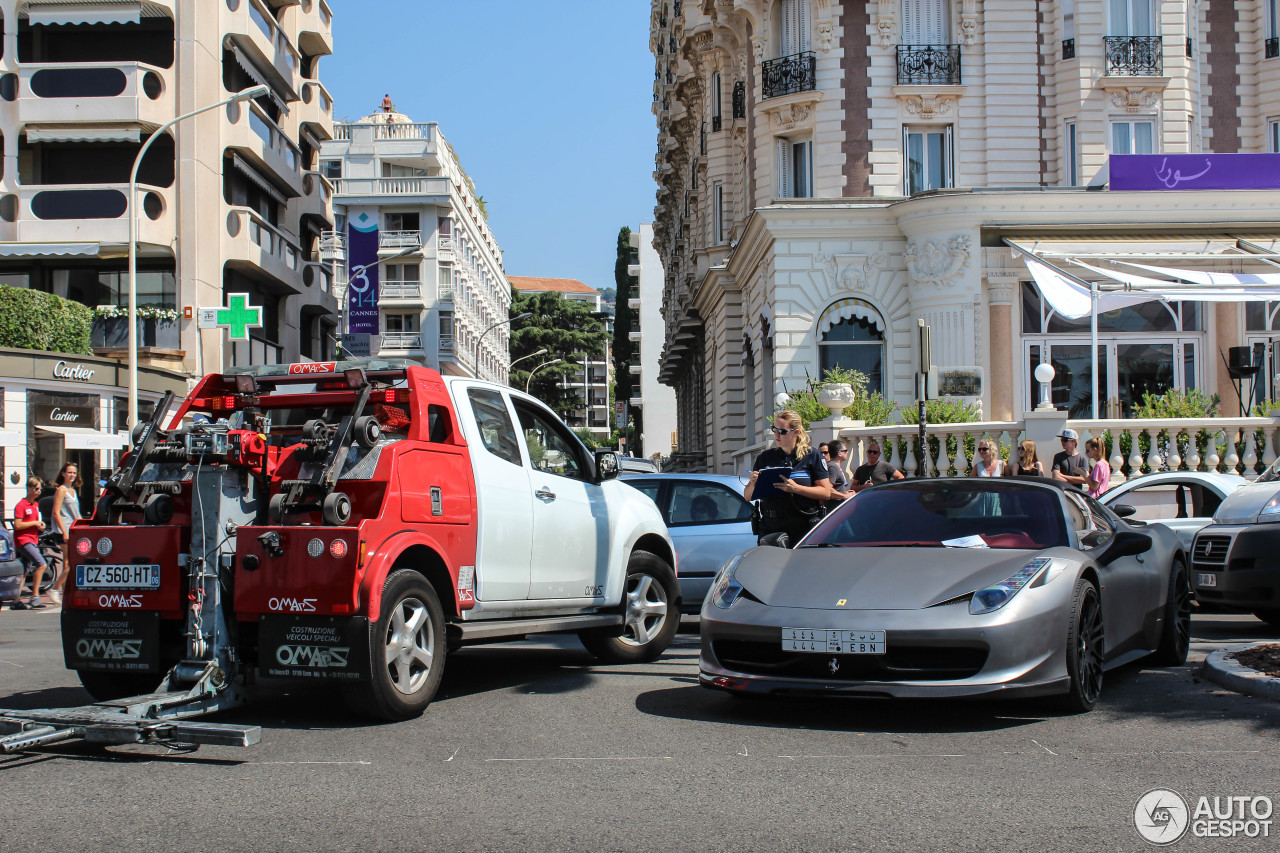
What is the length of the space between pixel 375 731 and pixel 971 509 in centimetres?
372

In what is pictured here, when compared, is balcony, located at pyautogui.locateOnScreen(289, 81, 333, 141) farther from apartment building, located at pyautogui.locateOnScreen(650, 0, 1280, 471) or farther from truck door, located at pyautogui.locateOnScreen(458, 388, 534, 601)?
truck door, located at pyautogui.locateOnScreen(458, 388, 534, 601)

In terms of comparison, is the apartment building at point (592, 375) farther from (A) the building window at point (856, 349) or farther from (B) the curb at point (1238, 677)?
(B) the curb at point (1238, 677)

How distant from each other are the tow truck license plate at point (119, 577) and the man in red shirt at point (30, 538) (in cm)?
1091

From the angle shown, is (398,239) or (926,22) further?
(398,239)

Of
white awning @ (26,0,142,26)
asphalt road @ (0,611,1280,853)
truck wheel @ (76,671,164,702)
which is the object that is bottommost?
asphalt road @ (0,611,1280,853)

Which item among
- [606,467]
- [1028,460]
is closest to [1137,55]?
[1028,460]

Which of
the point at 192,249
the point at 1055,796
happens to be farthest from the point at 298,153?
the point at 1055,796

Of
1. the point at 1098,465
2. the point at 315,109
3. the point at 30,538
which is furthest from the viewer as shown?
the point at 315,109

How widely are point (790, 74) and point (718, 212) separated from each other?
922cm

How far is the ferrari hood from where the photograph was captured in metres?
6.37

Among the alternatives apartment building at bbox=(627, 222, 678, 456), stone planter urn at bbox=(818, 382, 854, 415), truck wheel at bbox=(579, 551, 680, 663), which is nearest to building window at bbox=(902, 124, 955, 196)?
stone planter urn at bbox=(818, 382, 854, 415)

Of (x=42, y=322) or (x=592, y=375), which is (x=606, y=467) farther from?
(x=592, y=375)

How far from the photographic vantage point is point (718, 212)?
37.8 m

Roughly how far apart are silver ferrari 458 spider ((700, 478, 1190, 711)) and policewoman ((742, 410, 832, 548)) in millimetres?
1335
